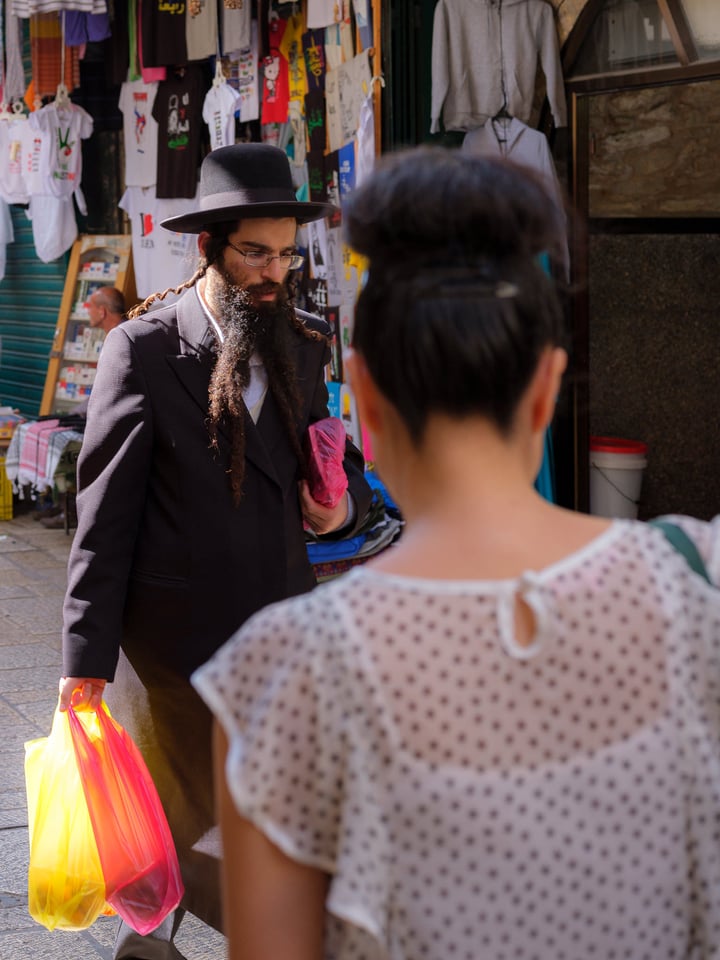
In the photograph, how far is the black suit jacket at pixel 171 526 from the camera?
2975 millimetres

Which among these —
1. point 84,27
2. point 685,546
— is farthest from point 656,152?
point 685,546

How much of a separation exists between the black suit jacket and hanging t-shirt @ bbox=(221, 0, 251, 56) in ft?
18.5

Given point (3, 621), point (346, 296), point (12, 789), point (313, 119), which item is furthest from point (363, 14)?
point (12, 789)

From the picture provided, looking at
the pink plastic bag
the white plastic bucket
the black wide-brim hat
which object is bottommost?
the white plastic bucket

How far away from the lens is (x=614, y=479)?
7.28 meters

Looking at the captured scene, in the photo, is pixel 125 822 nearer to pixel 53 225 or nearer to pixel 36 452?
pixel 36 452

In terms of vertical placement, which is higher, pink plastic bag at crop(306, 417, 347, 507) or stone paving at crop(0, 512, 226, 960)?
pink plastic bag at crop(306, 417, 347, 507)

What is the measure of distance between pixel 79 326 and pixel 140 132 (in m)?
1.97

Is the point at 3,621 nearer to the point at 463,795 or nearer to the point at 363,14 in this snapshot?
the point at 363,14

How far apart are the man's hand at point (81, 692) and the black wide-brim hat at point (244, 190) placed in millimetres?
1155

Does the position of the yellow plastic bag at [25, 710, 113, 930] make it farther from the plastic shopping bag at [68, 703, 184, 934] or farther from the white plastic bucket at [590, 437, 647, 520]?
the white plastic bucket at [590, 437, 647, 520]

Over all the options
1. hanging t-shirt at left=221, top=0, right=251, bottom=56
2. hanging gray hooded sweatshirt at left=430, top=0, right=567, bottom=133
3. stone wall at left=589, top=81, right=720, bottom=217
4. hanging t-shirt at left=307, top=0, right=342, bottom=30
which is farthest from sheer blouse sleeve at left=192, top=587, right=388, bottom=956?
hanging t-shirt at left=221, top=0, right=251, bottom=56

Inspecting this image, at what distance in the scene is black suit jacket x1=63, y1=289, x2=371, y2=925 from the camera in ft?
9.76

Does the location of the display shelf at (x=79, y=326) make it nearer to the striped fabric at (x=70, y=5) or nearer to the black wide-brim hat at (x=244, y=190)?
the striped fabric at (x=70, y=5)
